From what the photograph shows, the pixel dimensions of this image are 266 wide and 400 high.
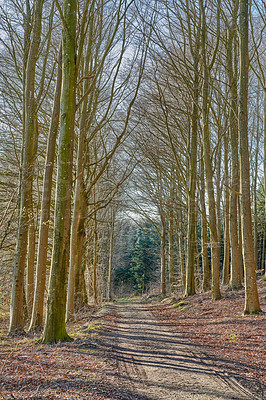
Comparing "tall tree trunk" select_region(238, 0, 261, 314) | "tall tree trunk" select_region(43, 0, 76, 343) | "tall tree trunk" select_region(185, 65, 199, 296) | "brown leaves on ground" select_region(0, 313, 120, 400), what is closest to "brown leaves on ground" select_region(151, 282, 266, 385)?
"tall tree trunk" select_region(238, 0, 261, 314)

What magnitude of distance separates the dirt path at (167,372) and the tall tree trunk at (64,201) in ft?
4.09

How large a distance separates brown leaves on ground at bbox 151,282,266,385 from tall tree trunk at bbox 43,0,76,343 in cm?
295

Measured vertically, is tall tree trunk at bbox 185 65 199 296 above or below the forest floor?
above

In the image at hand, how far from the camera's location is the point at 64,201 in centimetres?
645

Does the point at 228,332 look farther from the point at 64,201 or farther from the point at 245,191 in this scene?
the point at 64,201

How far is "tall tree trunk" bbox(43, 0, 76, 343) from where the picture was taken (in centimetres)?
603

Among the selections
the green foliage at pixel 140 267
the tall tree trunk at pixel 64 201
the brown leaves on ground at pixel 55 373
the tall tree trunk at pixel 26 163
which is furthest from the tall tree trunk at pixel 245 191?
the green foliage at pixel 140 267

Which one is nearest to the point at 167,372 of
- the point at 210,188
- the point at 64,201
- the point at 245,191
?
the point at 64,201

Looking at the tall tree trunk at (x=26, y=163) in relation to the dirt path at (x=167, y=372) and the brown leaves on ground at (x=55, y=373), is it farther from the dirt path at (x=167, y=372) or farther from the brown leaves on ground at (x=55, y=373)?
the dirt path at (x=167, y=372)

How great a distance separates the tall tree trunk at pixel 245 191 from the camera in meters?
7.91

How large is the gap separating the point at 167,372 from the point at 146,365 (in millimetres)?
523

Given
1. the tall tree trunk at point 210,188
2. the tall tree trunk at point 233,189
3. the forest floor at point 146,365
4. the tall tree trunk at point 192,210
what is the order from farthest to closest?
the tall tree trunk at point 192,210, the tall tree trunk at point 233,189, the tall tree trunk at point 210,188, the forest floor at point 146,365

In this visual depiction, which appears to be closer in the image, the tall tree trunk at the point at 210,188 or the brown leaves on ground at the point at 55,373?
the brown leaves on ground at the point at 55,373

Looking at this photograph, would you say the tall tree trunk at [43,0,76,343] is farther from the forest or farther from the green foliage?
the green foliage
